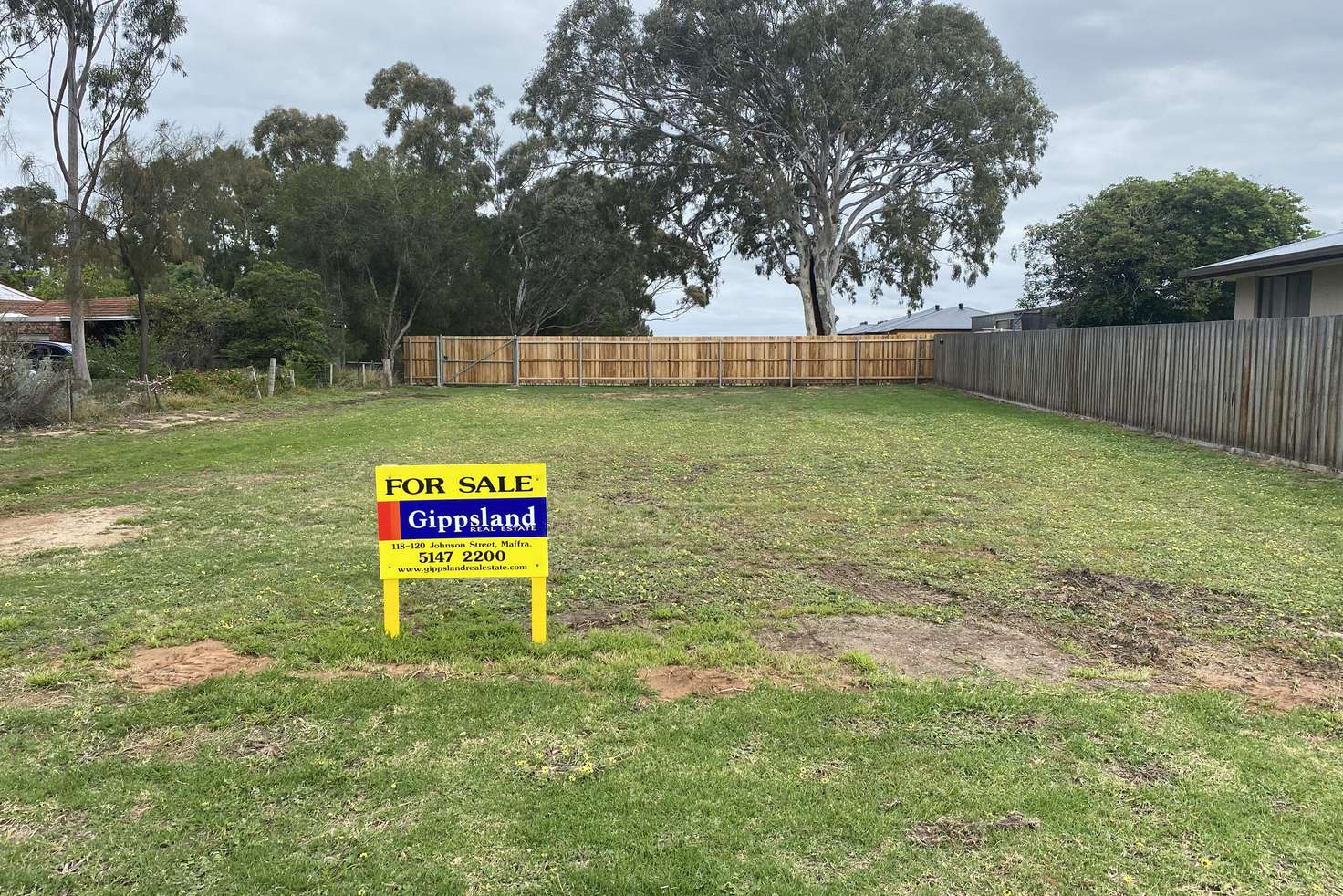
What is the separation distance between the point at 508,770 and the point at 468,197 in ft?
125

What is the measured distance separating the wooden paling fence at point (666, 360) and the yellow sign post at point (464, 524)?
29.5 m

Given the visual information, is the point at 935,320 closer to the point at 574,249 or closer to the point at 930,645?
the point at 574,249

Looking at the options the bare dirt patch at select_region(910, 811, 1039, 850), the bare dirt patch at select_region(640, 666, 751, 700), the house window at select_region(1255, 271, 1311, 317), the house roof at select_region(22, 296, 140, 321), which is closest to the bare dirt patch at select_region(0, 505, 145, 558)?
the bare dirt patch at select_region(640, 666, 751, 700)

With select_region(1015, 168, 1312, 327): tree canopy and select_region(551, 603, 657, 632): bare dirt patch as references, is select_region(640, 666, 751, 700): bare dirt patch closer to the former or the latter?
select_region(551, 603, 657, 632): bare dirt patch

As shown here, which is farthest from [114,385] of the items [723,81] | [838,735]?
[723,81]

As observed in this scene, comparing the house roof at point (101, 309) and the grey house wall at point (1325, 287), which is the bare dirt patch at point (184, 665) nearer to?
the grey house wall at point (1325, 287)

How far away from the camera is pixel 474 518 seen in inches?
200

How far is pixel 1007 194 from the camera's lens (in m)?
37.7

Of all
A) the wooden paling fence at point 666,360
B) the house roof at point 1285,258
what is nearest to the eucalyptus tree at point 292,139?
the wooden paling fence at point 666,360

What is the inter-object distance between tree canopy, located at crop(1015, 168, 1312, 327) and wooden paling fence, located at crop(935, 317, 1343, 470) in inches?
336

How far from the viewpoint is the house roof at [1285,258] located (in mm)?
16672

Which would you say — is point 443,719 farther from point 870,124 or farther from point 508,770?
point 870,124

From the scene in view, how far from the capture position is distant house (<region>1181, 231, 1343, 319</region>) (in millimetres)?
17312

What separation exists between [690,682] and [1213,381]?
41.3 ft
